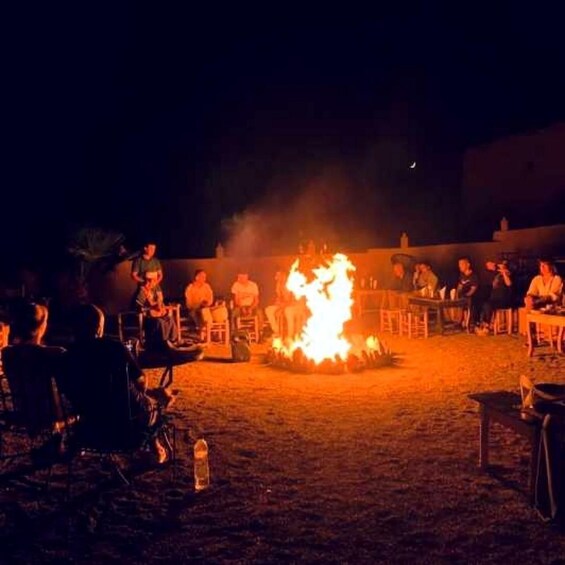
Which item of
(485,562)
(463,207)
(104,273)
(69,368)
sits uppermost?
(463,207)

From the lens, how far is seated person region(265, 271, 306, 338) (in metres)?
12.6

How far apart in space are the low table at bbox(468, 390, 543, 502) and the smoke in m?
17.4

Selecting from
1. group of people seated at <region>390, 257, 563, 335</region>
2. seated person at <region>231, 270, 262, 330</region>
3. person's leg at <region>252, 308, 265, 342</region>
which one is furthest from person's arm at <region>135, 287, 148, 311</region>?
group of people seated at <region>390, 257, 563, 335</region>

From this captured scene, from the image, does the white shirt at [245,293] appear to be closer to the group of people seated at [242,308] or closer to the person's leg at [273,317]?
the group of people seated at [242,308]

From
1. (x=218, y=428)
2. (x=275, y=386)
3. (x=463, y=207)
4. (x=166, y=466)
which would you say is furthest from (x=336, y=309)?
(x=463, y=207)

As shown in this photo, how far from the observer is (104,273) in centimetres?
1481

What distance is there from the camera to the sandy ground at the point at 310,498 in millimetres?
4160

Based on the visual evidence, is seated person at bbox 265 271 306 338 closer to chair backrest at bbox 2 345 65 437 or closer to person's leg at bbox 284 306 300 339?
person's leg at bbox 284 306 300 339

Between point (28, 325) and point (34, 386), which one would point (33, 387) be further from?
point (28, 325)

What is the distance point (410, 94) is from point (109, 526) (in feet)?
83.7

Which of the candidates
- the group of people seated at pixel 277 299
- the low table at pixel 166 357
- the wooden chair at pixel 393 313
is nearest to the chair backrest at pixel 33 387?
the low table at pixel 166 357

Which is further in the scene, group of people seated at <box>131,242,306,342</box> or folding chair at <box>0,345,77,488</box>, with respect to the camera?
group of people seated at <box>131,242,306,342</box>

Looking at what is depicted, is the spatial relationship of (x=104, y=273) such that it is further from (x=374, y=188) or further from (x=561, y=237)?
(x=374, y=188)

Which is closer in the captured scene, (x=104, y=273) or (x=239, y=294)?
(x=239, y=294)
